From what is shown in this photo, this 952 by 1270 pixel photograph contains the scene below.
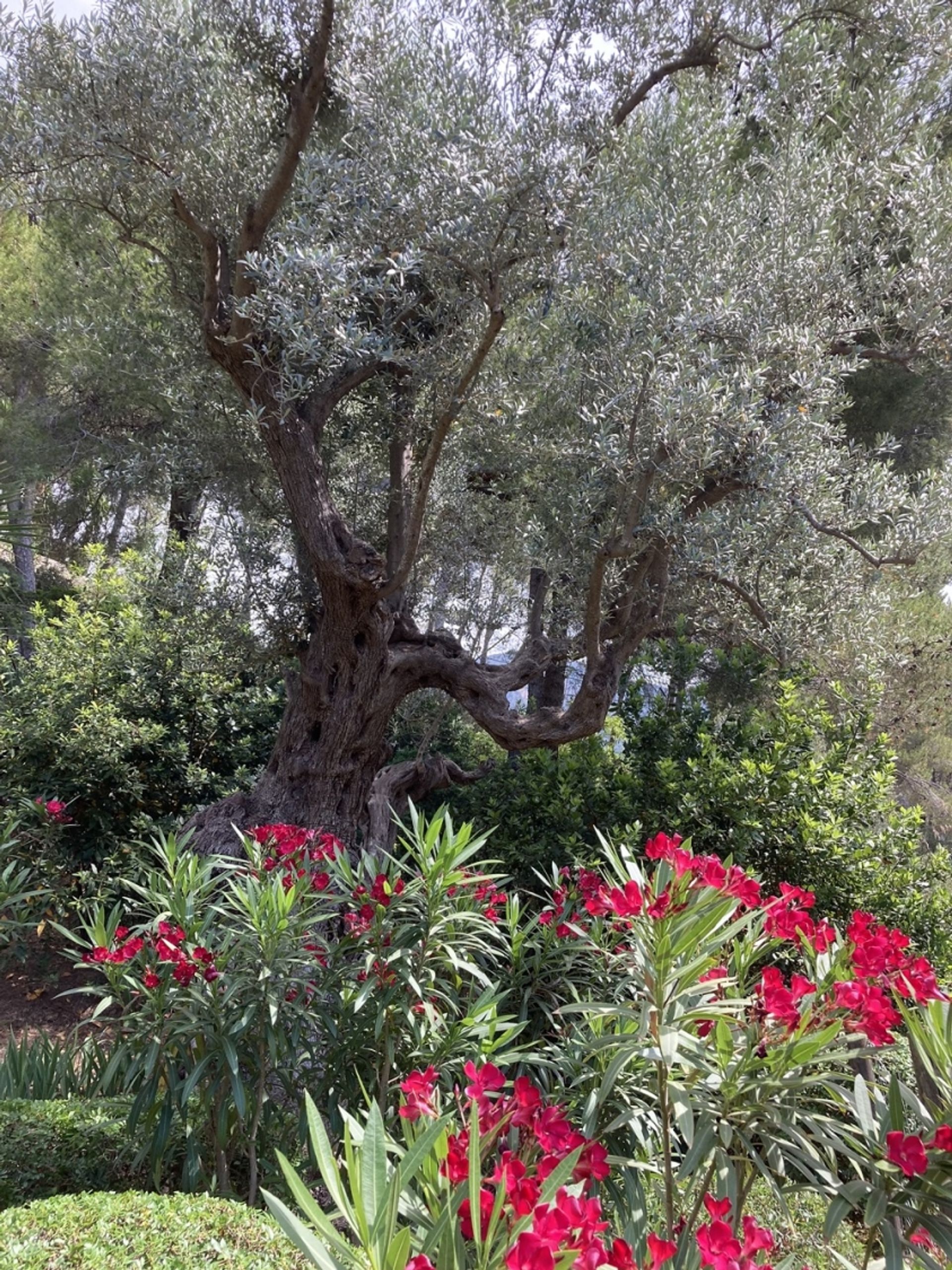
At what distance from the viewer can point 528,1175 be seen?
1697 mm

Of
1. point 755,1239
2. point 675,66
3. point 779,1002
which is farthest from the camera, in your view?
point 675,66

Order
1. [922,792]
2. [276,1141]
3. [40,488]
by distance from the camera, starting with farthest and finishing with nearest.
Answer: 1. [40,488]
2. [922,792]
3. [276,1141]

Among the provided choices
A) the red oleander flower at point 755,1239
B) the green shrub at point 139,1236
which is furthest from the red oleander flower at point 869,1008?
the green shrub at point 139,1236

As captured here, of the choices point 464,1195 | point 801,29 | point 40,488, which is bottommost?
point 464,1195

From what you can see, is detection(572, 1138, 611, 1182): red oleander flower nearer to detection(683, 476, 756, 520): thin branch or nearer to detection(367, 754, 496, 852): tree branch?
detection(683, 476, 756, 520): thin branch

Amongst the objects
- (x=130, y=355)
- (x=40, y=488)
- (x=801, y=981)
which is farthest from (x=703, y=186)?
(x=40, y=488)

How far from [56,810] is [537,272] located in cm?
440

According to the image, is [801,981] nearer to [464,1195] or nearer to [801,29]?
[464,1195]

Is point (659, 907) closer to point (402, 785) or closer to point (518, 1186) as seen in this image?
point (518, 1186)

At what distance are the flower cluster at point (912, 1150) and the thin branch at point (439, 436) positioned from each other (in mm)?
3530

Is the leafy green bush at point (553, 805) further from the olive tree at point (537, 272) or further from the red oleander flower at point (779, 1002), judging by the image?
the red oleander flower at point (779, 1002)

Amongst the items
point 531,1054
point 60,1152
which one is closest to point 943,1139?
point 531,1054

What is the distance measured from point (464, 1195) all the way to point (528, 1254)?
14.5 inches

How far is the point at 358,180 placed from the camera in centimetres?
458
